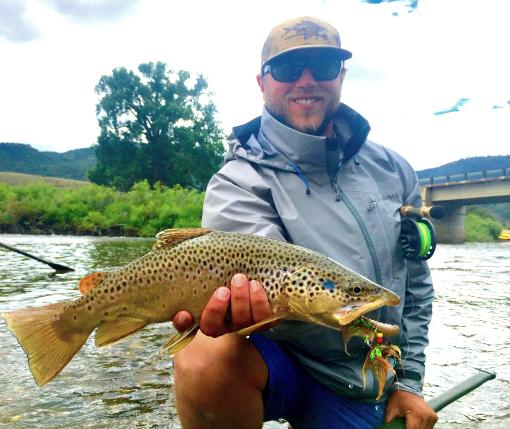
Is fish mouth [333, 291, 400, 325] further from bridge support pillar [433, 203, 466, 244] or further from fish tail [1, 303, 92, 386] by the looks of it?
bridge support pillar [433, 203, 466, 244]

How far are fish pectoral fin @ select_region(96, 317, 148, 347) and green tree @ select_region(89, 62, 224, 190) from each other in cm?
4485

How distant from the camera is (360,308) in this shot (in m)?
2.30

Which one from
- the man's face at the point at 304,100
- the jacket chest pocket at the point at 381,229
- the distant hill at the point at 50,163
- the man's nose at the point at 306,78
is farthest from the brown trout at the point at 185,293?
the distant hill at the point at 50,163

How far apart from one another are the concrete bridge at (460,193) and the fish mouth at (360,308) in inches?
1668

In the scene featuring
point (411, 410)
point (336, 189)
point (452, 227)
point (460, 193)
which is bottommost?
point (452, 227)

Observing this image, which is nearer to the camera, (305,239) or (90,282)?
(90,282)

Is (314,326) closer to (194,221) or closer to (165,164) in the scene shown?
(194,221)

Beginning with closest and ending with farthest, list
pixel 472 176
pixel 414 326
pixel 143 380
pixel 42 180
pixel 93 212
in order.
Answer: pixel 414 326 < pixel 143 380 < pixel 93 212 < pixel 42 180 < pixel 472 176

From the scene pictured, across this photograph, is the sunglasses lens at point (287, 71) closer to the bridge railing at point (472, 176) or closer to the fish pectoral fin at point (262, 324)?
the fish pectoral fin at point (262, 324)

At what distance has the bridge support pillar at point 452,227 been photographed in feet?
142

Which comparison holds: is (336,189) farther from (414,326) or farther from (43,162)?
(43,162)

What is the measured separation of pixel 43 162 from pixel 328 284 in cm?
11473

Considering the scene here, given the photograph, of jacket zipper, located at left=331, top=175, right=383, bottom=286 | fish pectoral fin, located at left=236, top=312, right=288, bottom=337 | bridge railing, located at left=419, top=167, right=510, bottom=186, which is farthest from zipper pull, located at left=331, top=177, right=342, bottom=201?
bridge railing, located at left=419, top=167, right=510, bottom=186

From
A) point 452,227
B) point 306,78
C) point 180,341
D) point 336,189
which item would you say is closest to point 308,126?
point 306,78
